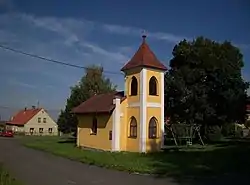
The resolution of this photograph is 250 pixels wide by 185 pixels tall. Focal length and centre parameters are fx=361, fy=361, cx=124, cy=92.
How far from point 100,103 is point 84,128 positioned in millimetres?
3200

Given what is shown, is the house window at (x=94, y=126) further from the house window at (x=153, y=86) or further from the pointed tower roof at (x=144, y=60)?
the house window at (x=153, y=86)

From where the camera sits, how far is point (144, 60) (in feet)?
97.9

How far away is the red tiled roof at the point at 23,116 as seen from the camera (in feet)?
311

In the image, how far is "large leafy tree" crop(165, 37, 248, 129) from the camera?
39.2 m

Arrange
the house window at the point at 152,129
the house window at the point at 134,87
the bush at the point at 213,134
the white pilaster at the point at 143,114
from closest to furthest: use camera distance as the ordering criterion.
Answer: the white pilaster at the point at 143,114
the house window at the point at 152,129
the house window at the point at 134,87
the bush at the point at 213,134

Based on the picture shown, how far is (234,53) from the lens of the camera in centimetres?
4206

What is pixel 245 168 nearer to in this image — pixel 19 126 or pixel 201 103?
pixel 201 103

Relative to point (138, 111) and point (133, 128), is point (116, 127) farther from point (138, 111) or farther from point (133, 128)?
point (138, 111)

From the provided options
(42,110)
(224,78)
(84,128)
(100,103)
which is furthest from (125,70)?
(42,110)

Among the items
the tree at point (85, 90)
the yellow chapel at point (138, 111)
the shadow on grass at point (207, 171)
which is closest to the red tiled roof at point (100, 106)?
the yellow chapel at point (138, 111)

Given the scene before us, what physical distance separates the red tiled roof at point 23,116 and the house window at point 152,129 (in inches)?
2729

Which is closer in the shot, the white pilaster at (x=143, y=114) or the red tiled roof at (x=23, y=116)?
the white pilaster at (x=143, y=114)

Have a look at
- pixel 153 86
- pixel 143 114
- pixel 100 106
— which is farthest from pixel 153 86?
pixel 100 106

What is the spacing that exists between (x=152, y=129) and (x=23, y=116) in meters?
75.0
